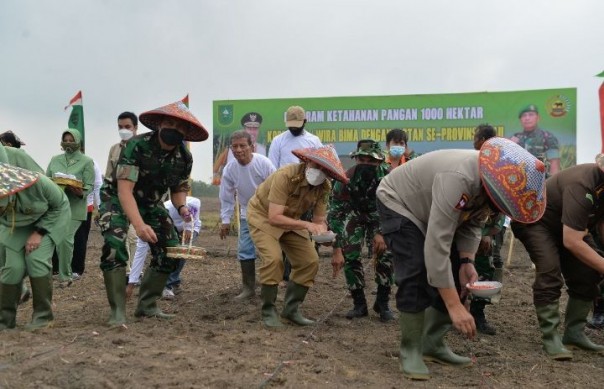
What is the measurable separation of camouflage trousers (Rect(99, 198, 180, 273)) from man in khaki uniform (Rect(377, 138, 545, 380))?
198 centimetres

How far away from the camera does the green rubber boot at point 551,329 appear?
4363 mm

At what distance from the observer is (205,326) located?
16.8 ft

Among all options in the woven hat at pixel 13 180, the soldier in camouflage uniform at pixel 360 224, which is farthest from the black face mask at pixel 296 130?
the woven hat at pixel 13 180

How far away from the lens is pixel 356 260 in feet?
18.7

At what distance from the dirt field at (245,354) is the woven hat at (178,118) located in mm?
1480

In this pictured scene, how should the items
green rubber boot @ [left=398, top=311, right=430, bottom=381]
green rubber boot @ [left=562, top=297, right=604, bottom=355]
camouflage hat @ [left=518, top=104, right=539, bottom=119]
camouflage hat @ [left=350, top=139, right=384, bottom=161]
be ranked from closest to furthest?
1. green rubber boot @ [left=398, top=311, right=430, bottom=381]
2. green rubber boot @ [left=562, top=297, right=604, bottom=355]
3. camouflage hat @ [left=350, top=139, right=384, bottom=161]
4. camouflage hat @ [left=518, top=104, right=539, bottom=119]

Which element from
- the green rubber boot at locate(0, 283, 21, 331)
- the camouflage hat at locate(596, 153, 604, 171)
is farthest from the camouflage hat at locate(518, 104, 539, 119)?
the green rubber boot at locate(0, 283, 21, 331)

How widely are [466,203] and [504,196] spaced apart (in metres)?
0.21

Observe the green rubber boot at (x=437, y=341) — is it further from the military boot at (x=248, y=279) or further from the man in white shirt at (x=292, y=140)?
the man in white shirt at (x=292, y=140)

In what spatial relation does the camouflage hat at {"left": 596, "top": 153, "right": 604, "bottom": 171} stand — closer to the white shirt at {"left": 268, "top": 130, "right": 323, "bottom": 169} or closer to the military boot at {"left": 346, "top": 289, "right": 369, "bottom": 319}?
the military boot at {"left": 346, "top": 289, "right": 369, "bottom": 319}

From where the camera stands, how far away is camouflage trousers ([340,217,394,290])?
567 cm

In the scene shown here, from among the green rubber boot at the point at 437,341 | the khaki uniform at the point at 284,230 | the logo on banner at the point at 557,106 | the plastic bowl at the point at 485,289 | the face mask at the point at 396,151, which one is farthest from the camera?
the logo on banner at the point at 557,106

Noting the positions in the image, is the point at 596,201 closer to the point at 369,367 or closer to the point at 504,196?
the point at 504,196

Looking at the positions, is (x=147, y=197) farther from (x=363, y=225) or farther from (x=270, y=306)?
(x=363, y=225)
